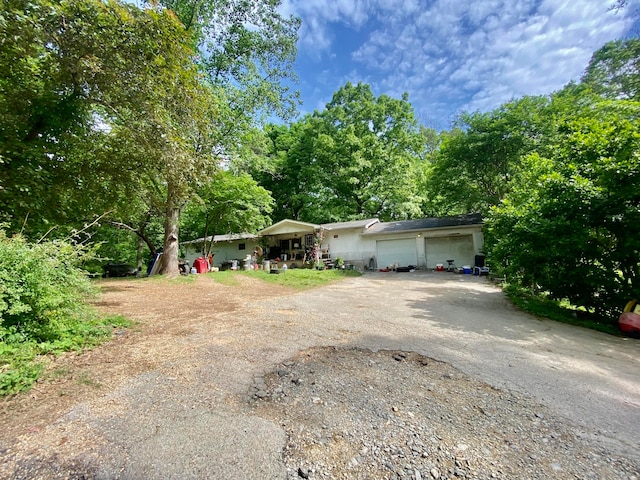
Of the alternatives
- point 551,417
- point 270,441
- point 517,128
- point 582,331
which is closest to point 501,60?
point 517,128

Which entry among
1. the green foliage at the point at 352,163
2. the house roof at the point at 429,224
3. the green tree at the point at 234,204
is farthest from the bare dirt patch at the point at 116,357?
the green foliage at the point at 352,163

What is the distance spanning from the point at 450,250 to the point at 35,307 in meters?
16.7

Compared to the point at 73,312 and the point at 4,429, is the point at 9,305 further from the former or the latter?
the point at 4,429

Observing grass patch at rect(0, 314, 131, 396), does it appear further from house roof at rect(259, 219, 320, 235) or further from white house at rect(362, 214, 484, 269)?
white house at rect(362, 214, 484, 269)

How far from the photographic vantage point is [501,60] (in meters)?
13.3

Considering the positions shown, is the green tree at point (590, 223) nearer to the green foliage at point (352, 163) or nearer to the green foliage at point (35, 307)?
the green foliage at point (35, 307)

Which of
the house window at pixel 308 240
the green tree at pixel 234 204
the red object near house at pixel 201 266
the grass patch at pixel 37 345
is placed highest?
the green tree at pixel 234 204

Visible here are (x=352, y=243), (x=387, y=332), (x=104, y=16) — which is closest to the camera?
(x=387, y=332)

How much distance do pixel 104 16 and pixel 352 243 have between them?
15.1 m

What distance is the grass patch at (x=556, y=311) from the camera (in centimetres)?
543

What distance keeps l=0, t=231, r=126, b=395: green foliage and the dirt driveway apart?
28 cm

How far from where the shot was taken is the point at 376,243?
17.3m

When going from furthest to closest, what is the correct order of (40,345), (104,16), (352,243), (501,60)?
1. (352,243)
2. (501,60)
3. (104,16)
4. (40,345)

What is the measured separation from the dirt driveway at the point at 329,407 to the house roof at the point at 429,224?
11.1 m
